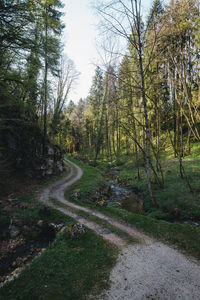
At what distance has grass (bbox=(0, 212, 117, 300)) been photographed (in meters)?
3.70

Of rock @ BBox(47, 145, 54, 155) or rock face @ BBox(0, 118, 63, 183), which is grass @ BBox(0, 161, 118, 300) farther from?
rock @ BBox(47, 145, 54, 155)

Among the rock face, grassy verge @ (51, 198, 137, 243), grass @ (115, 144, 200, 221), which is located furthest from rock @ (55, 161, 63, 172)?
grass @ (115, 144, 200, 221)

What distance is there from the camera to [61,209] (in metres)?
9.09

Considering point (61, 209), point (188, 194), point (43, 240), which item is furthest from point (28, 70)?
point (188, 194)

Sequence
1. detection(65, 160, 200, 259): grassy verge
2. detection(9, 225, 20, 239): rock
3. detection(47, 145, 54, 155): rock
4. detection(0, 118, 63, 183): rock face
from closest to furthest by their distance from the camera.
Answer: detection(65, 160, 200, 259): grassy verge
detection(9, 225, 20, 239): rock
detection(0, 118, 63, 183): rock face
detection(47, 145, 54, 155): rock

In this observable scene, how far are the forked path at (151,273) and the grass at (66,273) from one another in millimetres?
358

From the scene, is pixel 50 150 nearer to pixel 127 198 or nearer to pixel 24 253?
pixel 127 198

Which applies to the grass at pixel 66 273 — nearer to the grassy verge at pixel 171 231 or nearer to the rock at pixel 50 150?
the grassy verge at pixel 171 231

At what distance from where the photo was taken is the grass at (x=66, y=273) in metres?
3.70

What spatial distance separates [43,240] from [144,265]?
5083 millimetres

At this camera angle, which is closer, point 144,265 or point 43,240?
point 144,265

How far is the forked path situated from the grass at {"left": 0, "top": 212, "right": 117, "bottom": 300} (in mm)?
358

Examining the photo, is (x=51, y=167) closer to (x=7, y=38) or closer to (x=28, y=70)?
(x=28, y=70)

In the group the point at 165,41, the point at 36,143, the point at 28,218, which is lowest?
the point at 28,218
